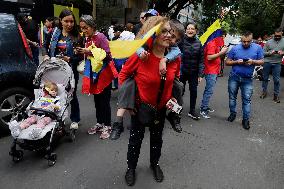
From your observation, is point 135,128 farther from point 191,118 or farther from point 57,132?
point 191,118

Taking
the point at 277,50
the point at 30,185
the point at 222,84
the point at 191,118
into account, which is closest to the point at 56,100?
the point at 30,185

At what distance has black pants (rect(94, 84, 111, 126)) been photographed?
5.27 m

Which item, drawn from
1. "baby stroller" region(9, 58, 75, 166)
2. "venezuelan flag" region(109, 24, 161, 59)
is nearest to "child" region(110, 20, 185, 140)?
"venezuelan flag" region(109, 24, 161, 59)

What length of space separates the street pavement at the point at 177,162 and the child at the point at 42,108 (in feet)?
1.80

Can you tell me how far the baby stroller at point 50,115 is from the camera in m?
4.21

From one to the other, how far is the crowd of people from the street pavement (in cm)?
26

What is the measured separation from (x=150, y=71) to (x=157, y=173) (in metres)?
1.43

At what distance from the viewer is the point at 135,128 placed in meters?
3.79

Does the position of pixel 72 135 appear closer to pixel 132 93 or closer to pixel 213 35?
pixel 132 93

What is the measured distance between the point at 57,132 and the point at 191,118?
3.14 m

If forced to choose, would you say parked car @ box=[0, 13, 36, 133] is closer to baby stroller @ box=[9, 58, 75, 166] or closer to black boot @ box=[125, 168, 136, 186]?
baby stroller @ box=[9, 58, 75, 166]

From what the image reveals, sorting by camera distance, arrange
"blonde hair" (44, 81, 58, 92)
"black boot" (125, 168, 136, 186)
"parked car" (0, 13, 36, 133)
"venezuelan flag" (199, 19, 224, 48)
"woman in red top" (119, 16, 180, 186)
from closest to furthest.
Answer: "woman in red top" (119, 16, 180, 186), "black boot" (125, 168, 136, 186), "blonde hair" (44, 81, 58, 92), "parked car" (0, 13, 36, 133), "venezuelan flag" (199, 19, 224, 48)

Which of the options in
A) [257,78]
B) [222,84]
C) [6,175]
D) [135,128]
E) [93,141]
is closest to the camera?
[135,128]

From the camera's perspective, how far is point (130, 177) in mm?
3984
